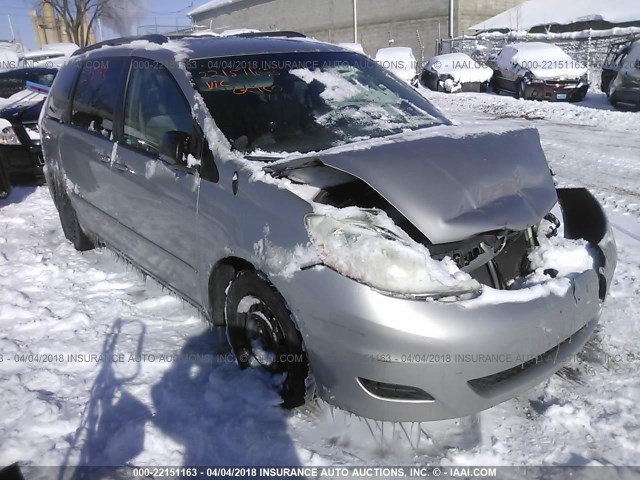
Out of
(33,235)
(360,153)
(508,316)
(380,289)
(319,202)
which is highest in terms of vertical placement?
(360,153)

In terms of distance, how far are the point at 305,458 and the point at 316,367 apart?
426 mm

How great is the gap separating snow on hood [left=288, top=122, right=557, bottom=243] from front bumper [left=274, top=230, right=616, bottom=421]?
13.6 inches

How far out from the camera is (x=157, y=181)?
127 inches

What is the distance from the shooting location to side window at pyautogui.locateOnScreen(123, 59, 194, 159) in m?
3.15

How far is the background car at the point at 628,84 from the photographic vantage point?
39.6ft

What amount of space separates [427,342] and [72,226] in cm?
411

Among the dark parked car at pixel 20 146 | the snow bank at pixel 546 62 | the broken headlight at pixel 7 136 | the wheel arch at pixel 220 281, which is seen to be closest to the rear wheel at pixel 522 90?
the snow bank at pixel 546 62

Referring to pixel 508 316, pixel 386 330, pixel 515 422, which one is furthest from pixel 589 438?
pixel 386 330

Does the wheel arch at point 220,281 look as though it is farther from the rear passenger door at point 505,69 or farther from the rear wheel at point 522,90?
the rear passenger door at point 505,69

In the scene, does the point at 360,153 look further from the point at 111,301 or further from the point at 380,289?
the point at 111,301

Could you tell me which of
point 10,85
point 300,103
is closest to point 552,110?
point 300,103

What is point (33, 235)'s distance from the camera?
19.0 ft

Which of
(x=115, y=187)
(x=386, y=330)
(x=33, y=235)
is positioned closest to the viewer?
(x=386, y=330)

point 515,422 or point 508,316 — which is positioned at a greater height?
point 508,316
